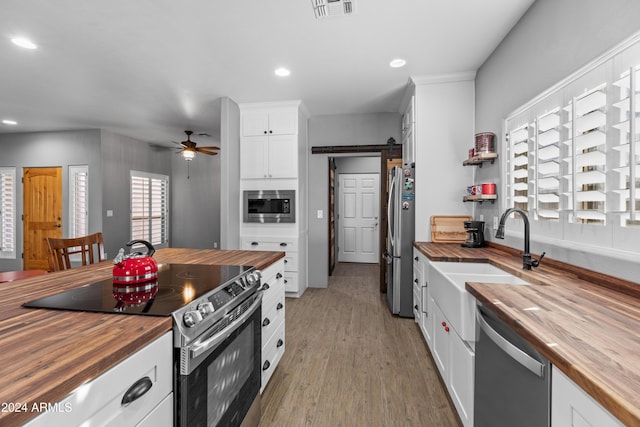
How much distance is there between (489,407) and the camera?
1.20 m

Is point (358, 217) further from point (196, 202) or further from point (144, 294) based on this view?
point (144, 294)

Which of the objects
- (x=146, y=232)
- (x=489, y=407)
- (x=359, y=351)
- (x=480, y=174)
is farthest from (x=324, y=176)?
(x=146, y=232)

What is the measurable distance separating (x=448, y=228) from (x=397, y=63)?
1754 mm

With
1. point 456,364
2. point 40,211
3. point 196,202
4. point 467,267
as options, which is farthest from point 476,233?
point 40,211

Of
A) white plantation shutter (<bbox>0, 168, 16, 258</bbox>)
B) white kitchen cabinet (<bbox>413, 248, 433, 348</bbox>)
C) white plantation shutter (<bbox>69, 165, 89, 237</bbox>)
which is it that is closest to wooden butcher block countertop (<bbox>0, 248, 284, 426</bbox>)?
white kitchen cabinet (<bbox>413, 248, 433, 348</bbox>)

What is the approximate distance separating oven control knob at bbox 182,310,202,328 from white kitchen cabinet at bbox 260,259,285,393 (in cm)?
76

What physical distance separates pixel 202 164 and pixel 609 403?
7.45 meters

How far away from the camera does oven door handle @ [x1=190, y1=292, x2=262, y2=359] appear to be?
0.98m

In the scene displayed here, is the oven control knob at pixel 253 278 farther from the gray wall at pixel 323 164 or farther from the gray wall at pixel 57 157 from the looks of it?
the gray wall at pixel 57 157

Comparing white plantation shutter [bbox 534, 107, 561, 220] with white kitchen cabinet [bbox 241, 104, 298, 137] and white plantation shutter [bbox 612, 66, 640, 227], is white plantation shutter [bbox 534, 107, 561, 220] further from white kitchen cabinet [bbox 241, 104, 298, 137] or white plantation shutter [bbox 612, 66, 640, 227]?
white kitchen cabinet [bbox 241, 104, 298, 137]

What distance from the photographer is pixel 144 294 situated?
3.80 feet

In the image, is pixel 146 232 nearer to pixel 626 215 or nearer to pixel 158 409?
pixel 158 409

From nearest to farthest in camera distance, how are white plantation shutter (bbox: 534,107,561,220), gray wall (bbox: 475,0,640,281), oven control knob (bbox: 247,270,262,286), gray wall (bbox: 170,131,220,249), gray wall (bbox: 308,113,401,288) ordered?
1. gray wall (bbox: 475,0,640,281)
2. oven control knob (bbox: 247,270,262,286)
3. white plantation shutter (bbox: 534,107,561,220)
4. gray wall (bbox: 308,113,401,288)
5. gray wall (bbox: 170,131,220,249)

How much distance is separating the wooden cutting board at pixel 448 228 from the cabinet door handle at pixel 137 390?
2858mm
